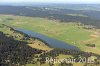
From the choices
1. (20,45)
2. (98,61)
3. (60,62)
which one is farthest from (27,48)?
(98,61)

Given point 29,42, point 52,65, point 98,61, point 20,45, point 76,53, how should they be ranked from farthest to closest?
point 29,42 < point 20,45 < point 76,53 < point 98,61 < point 52,65

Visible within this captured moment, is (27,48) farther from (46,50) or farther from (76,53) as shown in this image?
(76,53)

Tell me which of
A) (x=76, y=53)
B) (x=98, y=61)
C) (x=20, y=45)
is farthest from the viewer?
(x=20, y=45)

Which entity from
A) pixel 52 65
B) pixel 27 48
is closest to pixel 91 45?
pixel 27 48

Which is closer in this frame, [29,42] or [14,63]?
[14,63]

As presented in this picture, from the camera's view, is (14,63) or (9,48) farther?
(9,48)

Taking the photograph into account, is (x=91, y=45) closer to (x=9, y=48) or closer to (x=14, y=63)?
(x=9, y=48)

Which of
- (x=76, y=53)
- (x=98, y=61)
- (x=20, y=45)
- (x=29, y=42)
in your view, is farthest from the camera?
(x=29, y=42)
